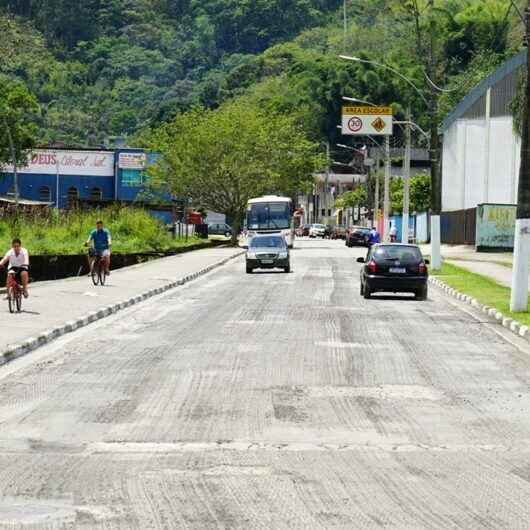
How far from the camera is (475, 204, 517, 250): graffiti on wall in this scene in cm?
7169

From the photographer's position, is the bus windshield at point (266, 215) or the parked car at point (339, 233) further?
the parked car at point (339, 233)

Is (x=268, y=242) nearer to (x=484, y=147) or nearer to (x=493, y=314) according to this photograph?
(x=493, y=314)

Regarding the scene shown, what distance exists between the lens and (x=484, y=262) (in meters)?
58.8

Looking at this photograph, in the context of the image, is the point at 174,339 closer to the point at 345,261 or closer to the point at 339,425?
the point at 339,425

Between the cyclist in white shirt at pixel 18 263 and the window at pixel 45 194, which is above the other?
the window at pixel 45 194

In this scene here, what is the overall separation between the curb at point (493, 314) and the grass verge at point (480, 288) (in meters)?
0.15

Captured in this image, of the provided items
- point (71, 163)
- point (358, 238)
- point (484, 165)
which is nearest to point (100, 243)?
point (484, 165)

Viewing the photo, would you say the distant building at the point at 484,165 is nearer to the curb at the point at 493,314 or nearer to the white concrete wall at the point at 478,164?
the white concrete wall at the point at 478,164

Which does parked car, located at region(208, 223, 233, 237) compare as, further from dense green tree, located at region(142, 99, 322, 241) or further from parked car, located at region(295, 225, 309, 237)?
dense green tree, located at region(142, 99, 322, 241)

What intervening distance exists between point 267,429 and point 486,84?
241ft

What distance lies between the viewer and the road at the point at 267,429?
8680 mm

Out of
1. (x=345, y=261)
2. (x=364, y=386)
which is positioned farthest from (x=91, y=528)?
(x=345, y=261)

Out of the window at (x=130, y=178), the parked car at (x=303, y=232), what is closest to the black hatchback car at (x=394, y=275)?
the window at (x=130, y=178)

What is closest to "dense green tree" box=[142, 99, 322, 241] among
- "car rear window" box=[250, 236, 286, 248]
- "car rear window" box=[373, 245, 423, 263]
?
"car rear window" box=[250, 236, 286, 248]
